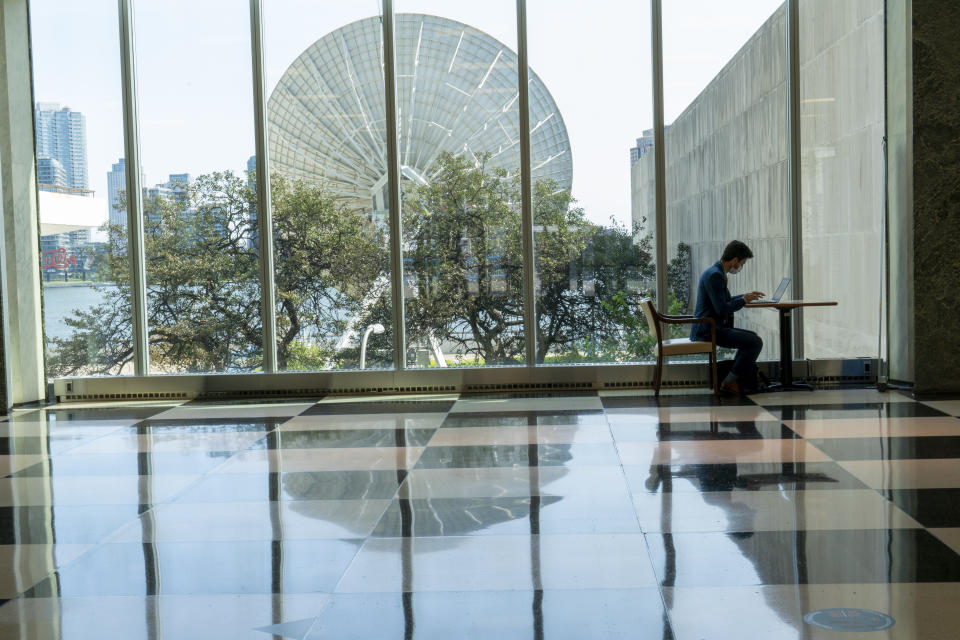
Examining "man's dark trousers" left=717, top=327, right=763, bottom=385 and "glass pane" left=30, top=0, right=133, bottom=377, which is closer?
"man's dark trousers" left=717, top=327, right=763, bottom=385

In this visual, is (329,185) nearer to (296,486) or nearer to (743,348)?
(743,348)

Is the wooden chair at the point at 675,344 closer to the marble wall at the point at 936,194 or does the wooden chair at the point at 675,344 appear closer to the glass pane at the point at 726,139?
the glass pane at the point at 726,139

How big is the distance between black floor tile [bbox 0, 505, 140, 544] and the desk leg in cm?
539

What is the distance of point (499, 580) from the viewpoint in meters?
3.63

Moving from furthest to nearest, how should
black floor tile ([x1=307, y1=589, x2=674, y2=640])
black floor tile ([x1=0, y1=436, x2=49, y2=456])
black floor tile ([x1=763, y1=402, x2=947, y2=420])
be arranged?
black floor tile ([x1=763, y1=402, x2=947, y2=420]) → black floor tile ([x1=0, y1=436, x2=49, y2=456]) → black floor tile ([x1=307, y1=589, x2=674, y2=640])

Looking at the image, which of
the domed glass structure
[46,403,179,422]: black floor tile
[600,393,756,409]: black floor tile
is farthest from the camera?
the domed glass structure

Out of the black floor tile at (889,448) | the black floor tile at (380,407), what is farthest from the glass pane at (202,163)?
the black floor tile at (889,448)

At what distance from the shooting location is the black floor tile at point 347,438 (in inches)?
254

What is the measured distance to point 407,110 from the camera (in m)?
8.77

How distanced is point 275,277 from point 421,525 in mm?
4935

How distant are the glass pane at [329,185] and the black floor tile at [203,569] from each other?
4.71 m

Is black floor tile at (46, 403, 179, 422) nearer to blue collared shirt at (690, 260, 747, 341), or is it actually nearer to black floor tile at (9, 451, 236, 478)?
black floor tile at (9, 451, 236, 478)

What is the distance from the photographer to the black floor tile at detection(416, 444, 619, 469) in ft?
18.6

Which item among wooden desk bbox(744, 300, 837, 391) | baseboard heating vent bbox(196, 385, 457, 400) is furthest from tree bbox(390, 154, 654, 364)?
wooden desk bbox(744, 300, 837, 391)
